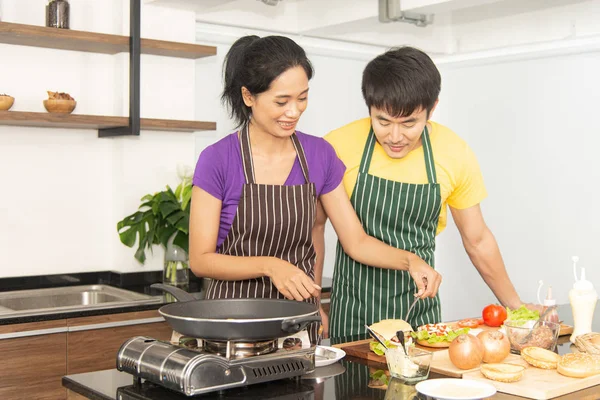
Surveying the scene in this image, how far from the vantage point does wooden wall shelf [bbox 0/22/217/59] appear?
11.3ft

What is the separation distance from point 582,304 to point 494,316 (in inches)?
10.8

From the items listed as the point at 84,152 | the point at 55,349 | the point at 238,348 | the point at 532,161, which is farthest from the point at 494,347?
the point at 532,161

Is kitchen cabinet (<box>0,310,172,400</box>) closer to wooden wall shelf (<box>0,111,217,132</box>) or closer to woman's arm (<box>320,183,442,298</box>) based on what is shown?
wooden wall shelf (<box>0,111,217,132</box>)

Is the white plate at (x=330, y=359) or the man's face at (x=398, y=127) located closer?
the white plate at (x=330, y=359)

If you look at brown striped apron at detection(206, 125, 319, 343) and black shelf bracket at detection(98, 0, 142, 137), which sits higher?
black shelf bracket at detection(98, 0, 142, 137)

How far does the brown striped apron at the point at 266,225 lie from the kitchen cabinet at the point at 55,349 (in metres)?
0.98

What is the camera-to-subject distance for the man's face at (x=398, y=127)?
243 centimetres

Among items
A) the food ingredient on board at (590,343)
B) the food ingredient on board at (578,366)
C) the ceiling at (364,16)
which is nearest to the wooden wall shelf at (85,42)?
the ceiling at (364,16)

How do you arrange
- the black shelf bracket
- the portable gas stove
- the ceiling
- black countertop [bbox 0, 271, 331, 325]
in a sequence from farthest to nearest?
1. the ceiling
2. the black shelf bracket
3. black countertop [bbox 0, 271, 331, 325]
4. the portable gas stove

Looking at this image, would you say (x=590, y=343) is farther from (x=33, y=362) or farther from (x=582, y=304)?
(x=33, y=362)

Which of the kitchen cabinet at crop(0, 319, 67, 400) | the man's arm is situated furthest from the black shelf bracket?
the man's arm

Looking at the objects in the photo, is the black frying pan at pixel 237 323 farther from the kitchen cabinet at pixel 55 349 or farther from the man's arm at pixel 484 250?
the kitchen cabinet at pixel 55 349

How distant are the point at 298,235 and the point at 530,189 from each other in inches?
110

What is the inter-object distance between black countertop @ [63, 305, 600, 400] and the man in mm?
733
